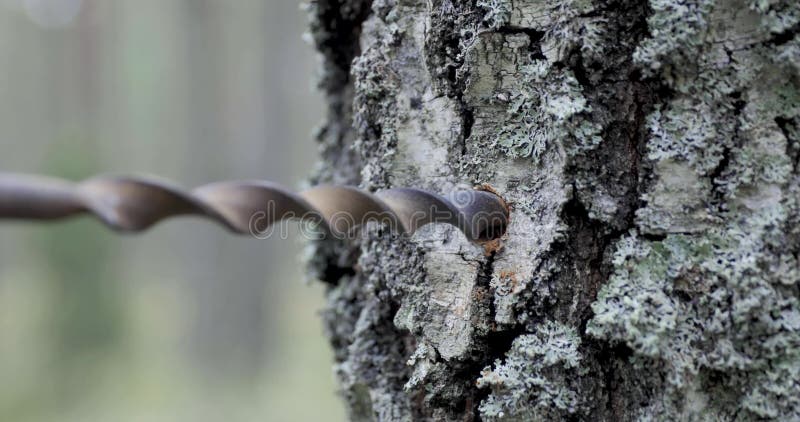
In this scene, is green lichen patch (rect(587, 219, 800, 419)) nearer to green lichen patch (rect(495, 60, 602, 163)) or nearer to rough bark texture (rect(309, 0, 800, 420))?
rough bark texture (rect(309, 0, 800, 420))

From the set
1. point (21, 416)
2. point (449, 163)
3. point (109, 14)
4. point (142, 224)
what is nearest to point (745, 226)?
point (449, 163)

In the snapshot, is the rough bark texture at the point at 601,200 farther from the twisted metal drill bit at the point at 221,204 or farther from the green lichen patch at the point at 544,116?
the twisted metal drill bit at the point at 221,204

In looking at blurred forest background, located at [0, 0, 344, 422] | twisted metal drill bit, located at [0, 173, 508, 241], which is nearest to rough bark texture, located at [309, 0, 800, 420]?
twisted metal drill bit, located at [0, 173, 508, 241]

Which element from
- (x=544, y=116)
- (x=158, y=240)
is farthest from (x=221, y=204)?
(x=158, y=240)

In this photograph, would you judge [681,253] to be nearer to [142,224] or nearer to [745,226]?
[745,226]

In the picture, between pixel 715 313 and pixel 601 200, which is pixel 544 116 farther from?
pixel 715 313

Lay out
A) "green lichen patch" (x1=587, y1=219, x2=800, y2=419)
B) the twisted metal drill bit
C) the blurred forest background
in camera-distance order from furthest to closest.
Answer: the blurred forest background < "green lichen patch" (x1=587, y1=219, x2=800, y2=419) < the twisted metal drill bit

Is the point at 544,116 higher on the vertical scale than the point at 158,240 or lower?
lower

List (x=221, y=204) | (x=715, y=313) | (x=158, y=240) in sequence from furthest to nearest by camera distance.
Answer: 1. (x=158, y=240)
2. (x=715, y=313)
3. (x=221, y=204)
